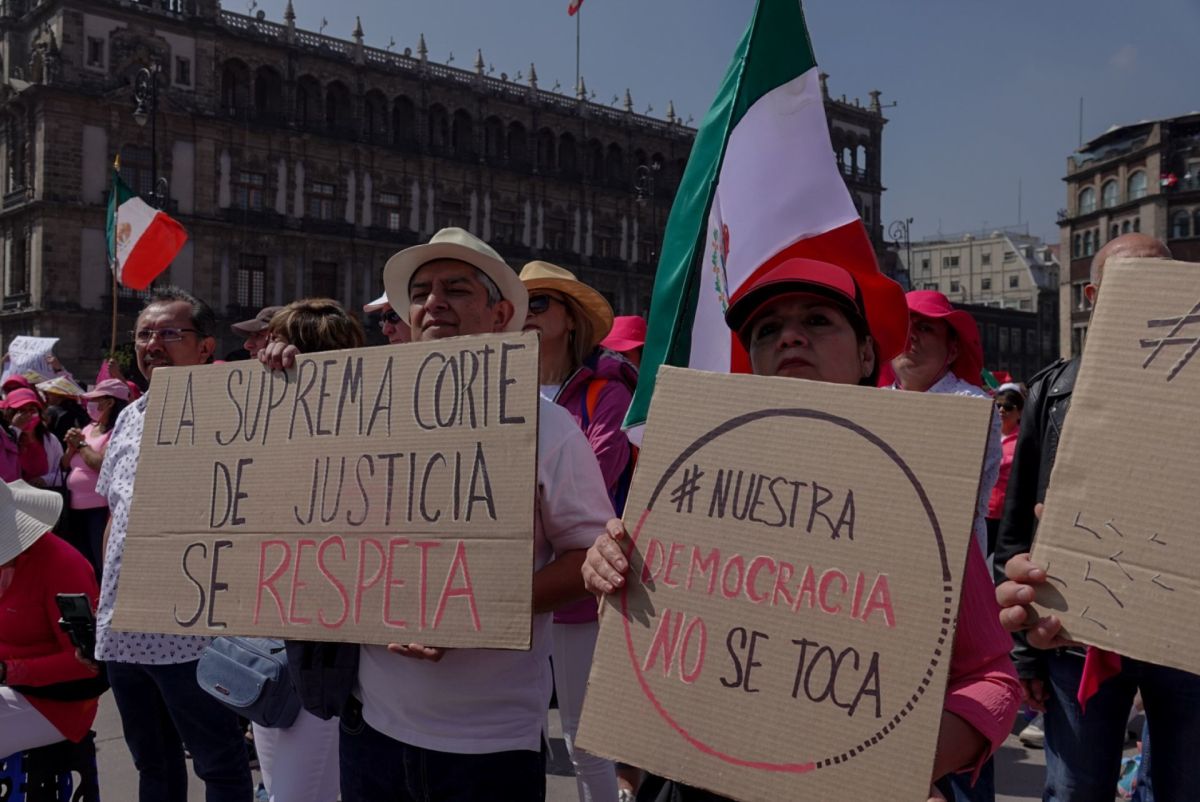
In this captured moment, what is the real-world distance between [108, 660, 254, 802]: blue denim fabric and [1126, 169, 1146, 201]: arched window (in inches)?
2154

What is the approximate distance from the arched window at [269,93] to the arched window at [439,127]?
5493mm

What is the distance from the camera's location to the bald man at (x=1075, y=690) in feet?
7.33

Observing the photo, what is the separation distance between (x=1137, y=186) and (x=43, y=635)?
56.0 m

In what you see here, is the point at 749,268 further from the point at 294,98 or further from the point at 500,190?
the point at 500,190

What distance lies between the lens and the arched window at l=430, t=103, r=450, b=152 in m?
37.4

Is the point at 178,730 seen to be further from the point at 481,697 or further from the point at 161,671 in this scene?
the point at 481,697

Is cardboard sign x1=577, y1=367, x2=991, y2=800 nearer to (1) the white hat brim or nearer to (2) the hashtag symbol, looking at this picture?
(2) the hashtag symbol

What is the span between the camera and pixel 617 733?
150 cm

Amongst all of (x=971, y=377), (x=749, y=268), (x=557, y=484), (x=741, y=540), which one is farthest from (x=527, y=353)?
(x=971, y=377)

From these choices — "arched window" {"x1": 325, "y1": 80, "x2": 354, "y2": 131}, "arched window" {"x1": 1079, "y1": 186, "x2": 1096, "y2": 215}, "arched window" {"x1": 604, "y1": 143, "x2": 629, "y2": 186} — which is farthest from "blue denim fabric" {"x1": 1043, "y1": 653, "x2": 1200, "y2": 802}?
"arched window" {"x1": 1079, "y1": 186, "x2": 1096, "y2": 215}

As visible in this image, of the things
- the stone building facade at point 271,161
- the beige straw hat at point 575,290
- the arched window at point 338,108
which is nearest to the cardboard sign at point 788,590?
the beige straw hat at point 575,290

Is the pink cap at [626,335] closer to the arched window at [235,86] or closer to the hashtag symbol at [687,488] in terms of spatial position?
the hashtag symbol at [687,488]

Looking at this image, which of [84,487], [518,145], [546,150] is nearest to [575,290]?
[84,487]

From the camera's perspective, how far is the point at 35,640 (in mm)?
3082
